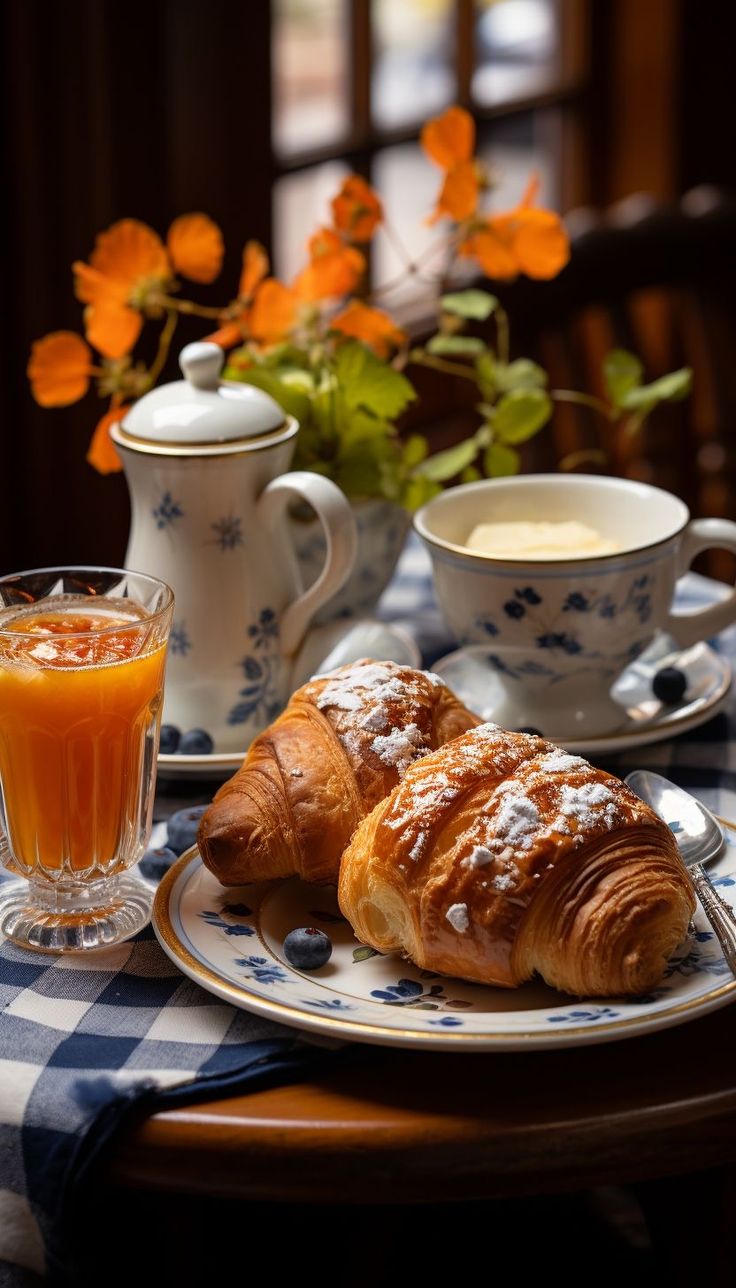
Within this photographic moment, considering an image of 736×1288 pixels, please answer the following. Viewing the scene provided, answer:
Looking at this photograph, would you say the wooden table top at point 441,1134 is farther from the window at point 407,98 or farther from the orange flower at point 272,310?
the window at point 407,98

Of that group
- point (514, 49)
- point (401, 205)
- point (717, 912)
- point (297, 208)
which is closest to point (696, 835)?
point (717, 912)

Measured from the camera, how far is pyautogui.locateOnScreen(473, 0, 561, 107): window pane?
10.1 ft

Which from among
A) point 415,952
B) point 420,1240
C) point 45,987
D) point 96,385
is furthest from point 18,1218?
point 96,385

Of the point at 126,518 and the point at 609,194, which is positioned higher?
the point at 609,194

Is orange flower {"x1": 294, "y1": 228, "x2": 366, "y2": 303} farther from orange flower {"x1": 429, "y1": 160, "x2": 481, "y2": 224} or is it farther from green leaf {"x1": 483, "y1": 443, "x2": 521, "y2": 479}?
green leaf {"x1": 483, "y1": 443, "x2": 521, "y2": 479}

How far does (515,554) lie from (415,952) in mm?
497

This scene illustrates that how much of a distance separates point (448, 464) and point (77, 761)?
0.63m

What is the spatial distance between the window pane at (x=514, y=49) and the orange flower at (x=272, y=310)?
6.03ft

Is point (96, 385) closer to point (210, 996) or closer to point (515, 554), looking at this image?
point (515, 554)

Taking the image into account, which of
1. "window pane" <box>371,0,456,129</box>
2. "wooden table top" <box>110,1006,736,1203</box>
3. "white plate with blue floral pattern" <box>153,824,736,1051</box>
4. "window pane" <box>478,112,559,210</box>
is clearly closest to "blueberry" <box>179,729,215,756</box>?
"white plate with blue floral pattern" <box>153,824,736,1051</box>

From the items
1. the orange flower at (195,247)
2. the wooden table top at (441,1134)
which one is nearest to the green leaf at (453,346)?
the orange flower at (195,247)

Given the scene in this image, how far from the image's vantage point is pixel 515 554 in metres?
1.30

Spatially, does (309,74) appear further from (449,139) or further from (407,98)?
(449,139)

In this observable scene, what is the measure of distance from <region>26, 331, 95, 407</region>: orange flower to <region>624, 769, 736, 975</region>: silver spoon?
0.65m
